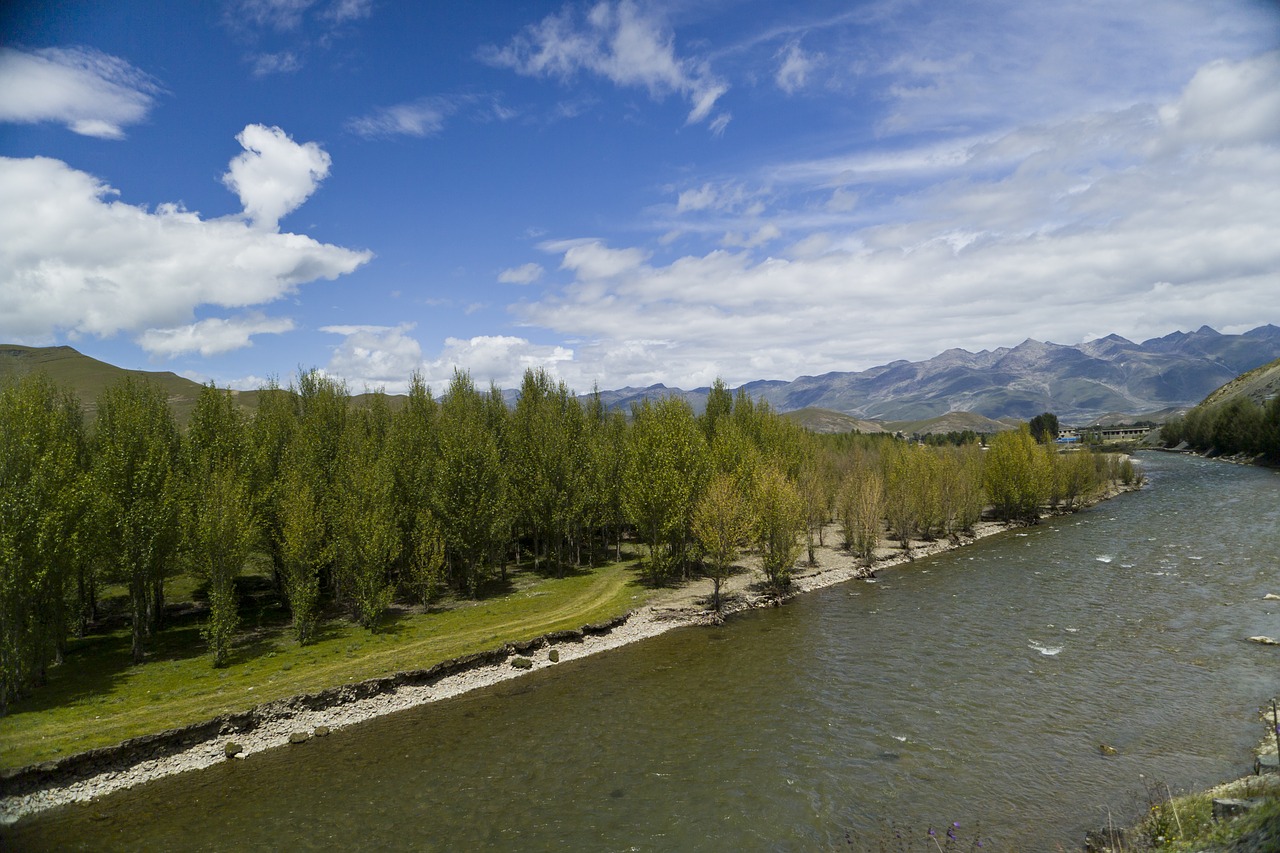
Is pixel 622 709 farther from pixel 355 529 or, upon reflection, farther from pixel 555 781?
pixel 355 529

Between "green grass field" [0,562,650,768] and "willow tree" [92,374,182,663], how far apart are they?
278 centimetres

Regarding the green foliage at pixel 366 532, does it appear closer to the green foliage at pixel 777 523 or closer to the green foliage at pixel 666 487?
the green foliage at pixel 666 487

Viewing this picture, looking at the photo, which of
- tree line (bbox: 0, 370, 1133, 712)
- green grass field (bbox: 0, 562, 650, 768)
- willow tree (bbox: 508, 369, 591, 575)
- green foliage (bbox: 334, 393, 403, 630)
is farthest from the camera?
willow tree (bbox: 508, 369, 591, 575)

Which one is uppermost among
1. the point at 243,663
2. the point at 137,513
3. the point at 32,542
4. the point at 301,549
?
the point at 137,513

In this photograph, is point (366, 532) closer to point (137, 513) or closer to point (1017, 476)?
Result: point (137, 513)

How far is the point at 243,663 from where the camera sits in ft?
116

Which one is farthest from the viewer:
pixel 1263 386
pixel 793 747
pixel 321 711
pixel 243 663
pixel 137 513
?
pixel 1263 386

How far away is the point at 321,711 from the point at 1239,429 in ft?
640

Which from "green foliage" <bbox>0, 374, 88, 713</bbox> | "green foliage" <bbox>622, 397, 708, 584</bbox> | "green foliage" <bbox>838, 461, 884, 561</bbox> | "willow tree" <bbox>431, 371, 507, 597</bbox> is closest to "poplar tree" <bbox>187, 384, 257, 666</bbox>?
"green foliage" <bbox>0, 374, 88, 713</bbox>

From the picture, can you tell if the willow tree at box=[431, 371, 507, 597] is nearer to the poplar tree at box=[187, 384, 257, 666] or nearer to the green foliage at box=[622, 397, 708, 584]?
the green foliage at box=[622, 397, 708, 584]

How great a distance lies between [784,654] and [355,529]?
31.9 m

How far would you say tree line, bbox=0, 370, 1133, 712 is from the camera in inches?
1310

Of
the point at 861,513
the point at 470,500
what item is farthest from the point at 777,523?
the point at 470,500

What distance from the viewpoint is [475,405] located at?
7206cm
